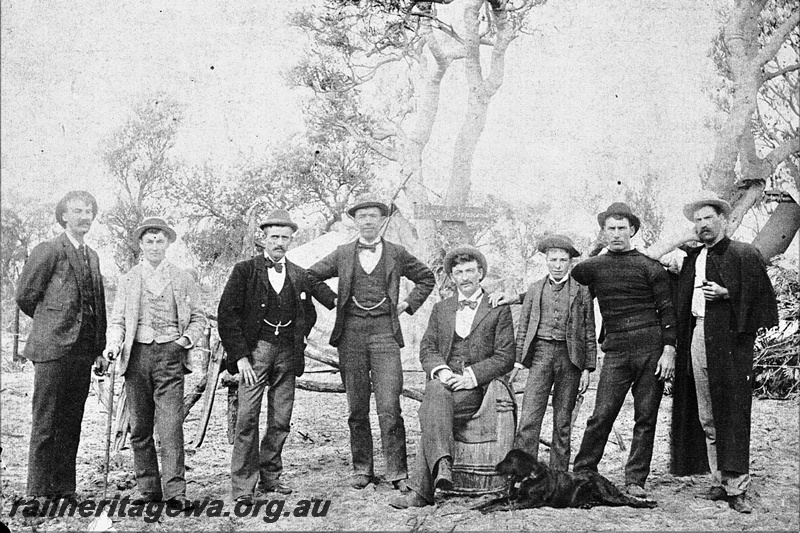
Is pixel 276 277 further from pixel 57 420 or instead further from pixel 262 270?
pixel 57 420

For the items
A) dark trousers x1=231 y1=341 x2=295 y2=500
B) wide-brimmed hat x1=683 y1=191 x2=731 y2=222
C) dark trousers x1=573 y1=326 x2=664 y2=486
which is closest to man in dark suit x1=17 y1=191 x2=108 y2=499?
dark trousers x1=231 y1=341 x2=295 y2=500

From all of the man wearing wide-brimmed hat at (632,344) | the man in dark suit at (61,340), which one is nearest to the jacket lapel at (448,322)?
the man wearing wide-brimmed hat at (632,344)

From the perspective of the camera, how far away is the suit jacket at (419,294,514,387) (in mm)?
4438

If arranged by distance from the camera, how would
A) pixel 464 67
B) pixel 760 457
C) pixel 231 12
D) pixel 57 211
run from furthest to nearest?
pixel 464 67 < pixel 231 12 < pixel 760 457 < pixel 57 211

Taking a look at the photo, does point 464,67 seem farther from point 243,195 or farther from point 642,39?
point 243,195

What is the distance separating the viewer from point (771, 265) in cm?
539

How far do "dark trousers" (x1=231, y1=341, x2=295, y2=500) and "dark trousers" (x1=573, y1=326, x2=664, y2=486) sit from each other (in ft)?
6.36

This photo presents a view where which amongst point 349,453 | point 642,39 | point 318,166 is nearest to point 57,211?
point 318,166

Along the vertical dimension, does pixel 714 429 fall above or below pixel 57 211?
below

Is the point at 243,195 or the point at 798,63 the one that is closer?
the point at 798,63

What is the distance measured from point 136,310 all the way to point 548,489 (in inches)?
108

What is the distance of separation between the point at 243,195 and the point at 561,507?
3229mm

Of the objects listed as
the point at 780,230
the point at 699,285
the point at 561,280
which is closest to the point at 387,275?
the point at 561,280

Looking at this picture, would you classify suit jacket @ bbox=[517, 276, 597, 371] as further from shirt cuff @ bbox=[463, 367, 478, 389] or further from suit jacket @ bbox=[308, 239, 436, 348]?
suit jacket @ bbox=[308, 239, 436, 348]
